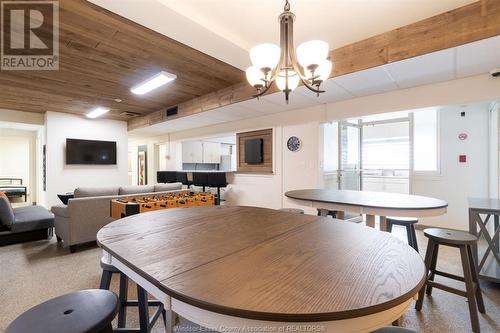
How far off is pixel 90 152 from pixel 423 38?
278 inches

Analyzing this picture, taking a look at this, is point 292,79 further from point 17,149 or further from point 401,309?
point 17,149

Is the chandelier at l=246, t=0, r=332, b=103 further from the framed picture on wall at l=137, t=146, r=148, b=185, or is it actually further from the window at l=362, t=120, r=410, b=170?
the framed picture on wall at l=137, t=146, r=148, b=185

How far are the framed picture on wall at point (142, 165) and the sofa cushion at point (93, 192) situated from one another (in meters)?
5.19

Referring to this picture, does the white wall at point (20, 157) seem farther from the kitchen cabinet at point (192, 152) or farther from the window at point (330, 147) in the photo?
the window at point (330, 147)

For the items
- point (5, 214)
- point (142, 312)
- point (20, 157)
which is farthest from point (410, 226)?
point (20, 157)

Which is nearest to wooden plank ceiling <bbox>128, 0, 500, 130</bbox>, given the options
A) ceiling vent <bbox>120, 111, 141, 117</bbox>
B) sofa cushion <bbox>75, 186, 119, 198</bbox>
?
sofa cushion <bbox>75, 186, 119, 198</bbox>

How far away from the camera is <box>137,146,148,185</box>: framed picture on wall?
877 centimetres

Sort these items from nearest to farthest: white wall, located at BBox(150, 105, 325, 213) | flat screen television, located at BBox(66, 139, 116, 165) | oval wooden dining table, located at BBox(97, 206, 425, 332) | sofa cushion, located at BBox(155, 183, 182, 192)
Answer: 1. oval wooden dining table, located at BBox(97, 206, 425, 332)
2. sofa cushion, located at BBox(155, 183, 182, 192)
3. white wall, located at BBox(150, 105, 325, 213)
4. flat screen television, located at BBox(66, 139, 116, 165)

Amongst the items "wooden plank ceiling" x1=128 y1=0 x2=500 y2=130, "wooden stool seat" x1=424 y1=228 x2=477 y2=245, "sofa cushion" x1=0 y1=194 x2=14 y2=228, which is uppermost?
"wooden plank ceiling" x1=128 y1=0 x2=500 y2=130

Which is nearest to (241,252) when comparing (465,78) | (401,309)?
(401,309)

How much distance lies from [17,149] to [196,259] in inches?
379

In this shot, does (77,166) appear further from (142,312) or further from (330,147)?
(330,147)

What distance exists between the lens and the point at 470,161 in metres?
4.09

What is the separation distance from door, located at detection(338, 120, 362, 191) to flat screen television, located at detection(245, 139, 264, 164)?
1631mm
